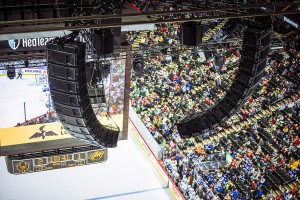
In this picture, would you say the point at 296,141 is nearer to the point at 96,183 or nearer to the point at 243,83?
the point at 96,183

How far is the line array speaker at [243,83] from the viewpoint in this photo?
6785 millimetres

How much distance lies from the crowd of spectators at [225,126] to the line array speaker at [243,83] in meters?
3.83

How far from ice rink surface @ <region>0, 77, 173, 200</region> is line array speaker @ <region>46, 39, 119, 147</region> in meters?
7.00

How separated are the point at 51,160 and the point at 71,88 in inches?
235

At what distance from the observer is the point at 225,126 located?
15531mm

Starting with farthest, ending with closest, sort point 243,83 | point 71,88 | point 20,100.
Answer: point 20,100 < point 243,83 < point 71,88

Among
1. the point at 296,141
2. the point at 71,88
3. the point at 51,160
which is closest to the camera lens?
the point at 71,88

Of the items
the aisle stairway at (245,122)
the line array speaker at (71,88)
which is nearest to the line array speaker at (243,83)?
the line array speaker at (71,88)

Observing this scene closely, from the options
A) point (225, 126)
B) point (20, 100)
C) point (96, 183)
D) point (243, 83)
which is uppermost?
point (243, 83)

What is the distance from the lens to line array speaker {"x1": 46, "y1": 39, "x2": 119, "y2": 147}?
5.89 m

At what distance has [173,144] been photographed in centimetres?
1595

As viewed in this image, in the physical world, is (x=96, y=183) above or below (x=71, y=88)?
below

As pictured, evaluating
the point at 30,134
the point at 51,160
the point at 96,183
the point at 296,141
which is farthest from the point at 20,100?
the point at 296,141

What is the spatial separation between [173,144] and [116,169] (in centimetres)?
189
